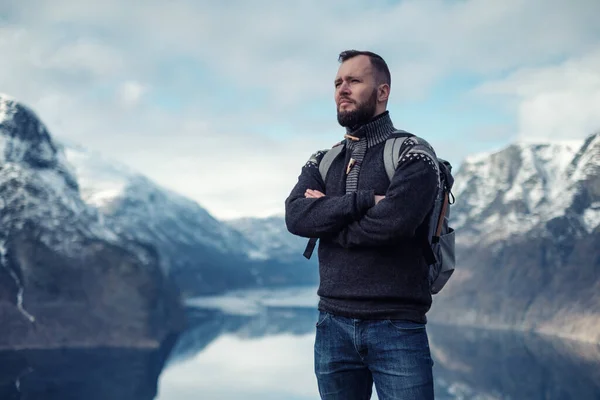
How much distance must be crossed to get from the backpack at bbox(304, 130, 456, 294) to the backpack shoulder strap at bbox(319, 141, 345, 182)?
56 cm

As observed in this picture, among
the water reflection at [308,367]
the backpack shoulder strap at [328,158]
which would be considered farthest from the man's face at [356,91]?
the water reflection at [308,367]

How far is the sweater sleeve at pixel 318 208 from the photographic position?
5.02m

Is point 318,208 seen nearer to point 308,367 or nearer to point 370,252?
point 370,252

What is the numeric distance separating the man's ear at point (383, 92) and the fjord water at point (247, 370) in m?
126

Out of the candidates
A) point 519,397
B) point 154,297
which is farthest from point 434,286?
point 154,297

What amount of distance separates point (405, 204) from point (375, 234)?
1.04 ft

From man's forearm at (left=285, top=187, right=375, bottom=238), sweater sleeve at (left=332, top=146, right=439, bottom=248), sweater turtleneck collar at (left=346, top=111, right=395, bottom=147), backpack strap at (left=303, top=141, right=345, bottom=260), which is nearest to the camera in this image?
sweater sleeve at (left=332, top=146, right=439, bottom=248)

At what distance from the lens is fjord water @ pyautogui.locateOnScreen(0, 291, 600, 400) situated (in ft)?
427

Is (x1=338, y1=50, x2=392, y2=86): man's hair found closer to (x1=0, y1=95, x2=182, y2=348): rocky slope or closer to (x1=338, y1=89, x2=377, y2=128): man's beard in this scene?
(x1=338, y1=89, x2=377, y2=128): man's beard

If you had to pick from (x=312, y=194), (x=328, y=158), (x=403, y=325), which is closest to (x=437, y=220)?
(x=403, y=325)

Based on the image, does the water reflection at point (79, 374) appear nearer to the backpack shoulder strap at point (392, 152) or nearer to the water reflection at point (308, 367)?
the water reflection at point (308, 367)

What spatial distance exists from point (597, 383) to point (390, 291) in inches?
6530

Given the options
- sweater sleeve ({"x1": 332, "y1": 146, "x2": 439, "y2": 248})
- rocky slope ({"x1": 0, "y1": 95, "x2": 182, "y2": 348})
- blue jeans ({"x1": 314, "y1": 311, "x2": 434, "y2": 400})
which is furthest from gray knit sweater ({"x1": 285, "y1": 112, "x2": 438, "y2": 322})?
rocky slope ({"x1": 0, "y1": 95, "x2": 182, "y2": 348})

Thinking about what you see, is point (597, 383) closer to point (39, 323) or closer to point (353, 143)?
point (39, 323)
